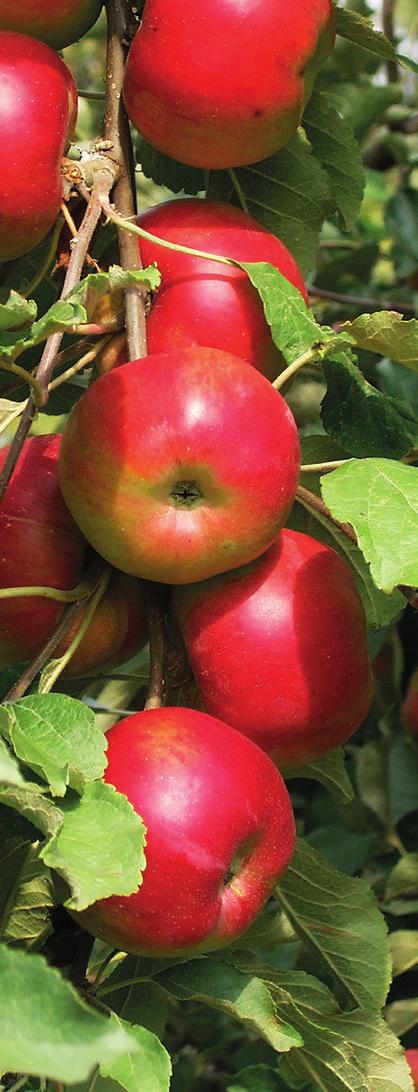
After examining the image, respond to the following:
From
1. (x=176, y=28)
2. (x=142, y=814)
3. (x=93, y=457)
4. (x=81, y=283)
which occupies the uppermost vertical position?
(x=176, y=28)

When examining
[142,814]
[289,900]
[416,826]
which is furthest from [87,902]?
[416,826]

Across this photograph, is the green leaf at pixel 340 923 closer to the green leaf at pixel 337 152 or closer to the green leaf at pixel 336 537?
the green leaf at pixel 336 537

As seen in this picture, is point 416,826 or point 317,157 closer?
point 317,157

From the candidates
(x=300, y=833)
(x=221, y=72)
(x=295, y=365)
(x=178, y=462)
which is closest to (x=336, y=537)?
(x=295, y=365)

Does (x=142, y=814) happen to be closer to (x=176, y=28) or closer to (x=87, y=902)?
(x=87, y=902)

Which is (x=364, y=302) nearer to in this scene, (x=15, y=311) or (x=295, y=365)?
(x=295, y=365)

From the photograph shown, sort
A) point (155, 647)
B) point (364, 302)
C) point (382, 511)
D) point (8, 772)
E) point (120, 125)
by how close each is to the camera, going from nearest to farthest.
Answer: point (8, 772) → point (382, 511) → point (155, 647) → point (120, 125) → point (364, 302)

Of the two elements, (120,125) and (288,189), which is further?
(288,189)
